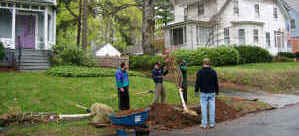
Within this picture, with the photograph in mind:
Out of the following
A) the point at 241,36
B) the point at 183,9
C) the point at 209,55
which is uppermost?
the point at 183,9

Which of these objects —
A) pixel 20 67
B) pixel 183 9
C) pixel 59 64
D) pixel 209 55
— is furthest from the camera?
pixel 183 9

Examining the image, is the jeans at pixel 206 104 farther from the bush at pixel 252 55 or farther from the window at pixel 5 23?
the window at pixel 5 23

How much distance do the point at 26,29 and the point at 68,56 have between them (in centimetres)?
568

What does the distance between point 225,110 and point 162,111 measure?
240cm

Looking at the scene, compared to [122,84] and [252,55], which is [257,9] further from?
[122,84]

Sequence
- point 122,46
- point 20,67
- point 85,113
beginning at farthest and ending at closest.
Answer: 1. point 122,46
2. point 20,67
3. point 85,113

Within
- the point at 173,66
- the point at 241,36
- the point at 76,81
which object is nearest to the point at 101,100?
the point at 173,66

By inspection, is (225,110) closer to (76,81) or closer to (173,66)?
(173,66)

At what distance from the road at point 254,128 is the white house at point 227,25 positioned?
1801 cm

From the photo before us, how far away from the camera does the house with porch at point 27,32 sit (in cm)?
1741

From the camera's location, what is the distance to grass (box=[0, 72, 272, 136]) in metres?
7.13

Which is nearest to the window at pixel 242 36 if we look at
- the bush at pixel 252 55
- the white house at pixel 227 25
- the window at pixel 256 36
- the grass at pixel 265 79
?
the white house at pixel 227 25

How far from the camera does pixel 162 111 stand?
8.02 metres

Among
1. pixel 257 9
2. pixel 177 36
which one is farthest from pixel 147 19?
pixel 257 9
